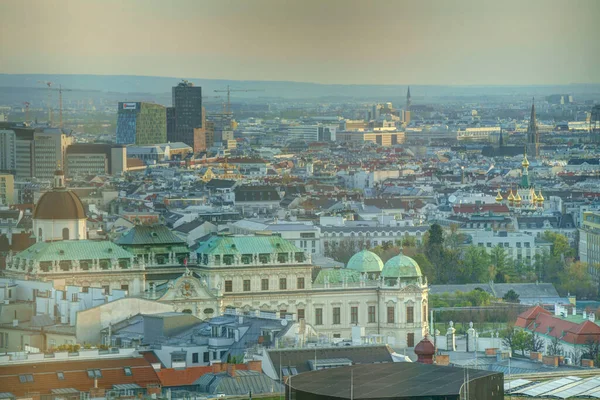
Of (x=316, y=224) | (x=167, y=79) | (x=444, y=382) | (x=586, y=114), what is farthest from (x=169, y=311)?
(x=586, y=114)

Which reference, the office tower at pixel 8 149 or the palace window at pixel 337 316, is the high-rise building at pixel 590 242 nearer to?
the palace window at pixel 337 316

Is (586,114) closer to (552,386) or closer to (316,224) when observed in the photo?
(316,224)

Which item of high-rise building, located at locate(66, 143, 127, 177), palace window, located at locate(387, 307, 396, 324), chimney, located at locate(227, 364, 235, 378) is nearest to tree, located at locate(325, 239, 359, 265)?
palace window, located at locate(387, 307, 396, 324)

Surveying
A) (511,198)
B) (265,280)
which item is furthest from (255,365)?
(511,198)

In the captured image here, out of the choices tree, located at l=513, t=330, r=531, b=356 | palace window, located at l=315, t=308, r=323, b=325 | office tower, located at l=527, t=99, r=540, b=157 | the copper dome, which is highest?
the copper dome

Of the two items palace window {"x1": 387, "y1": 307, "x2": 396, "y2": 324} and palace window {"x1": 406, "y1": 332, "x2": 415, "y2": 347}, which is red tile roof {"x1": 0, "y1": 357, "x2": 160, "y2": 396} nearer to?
palace window {"x1": 406, "y1": 332, "x2": 415, "y2": 347}
